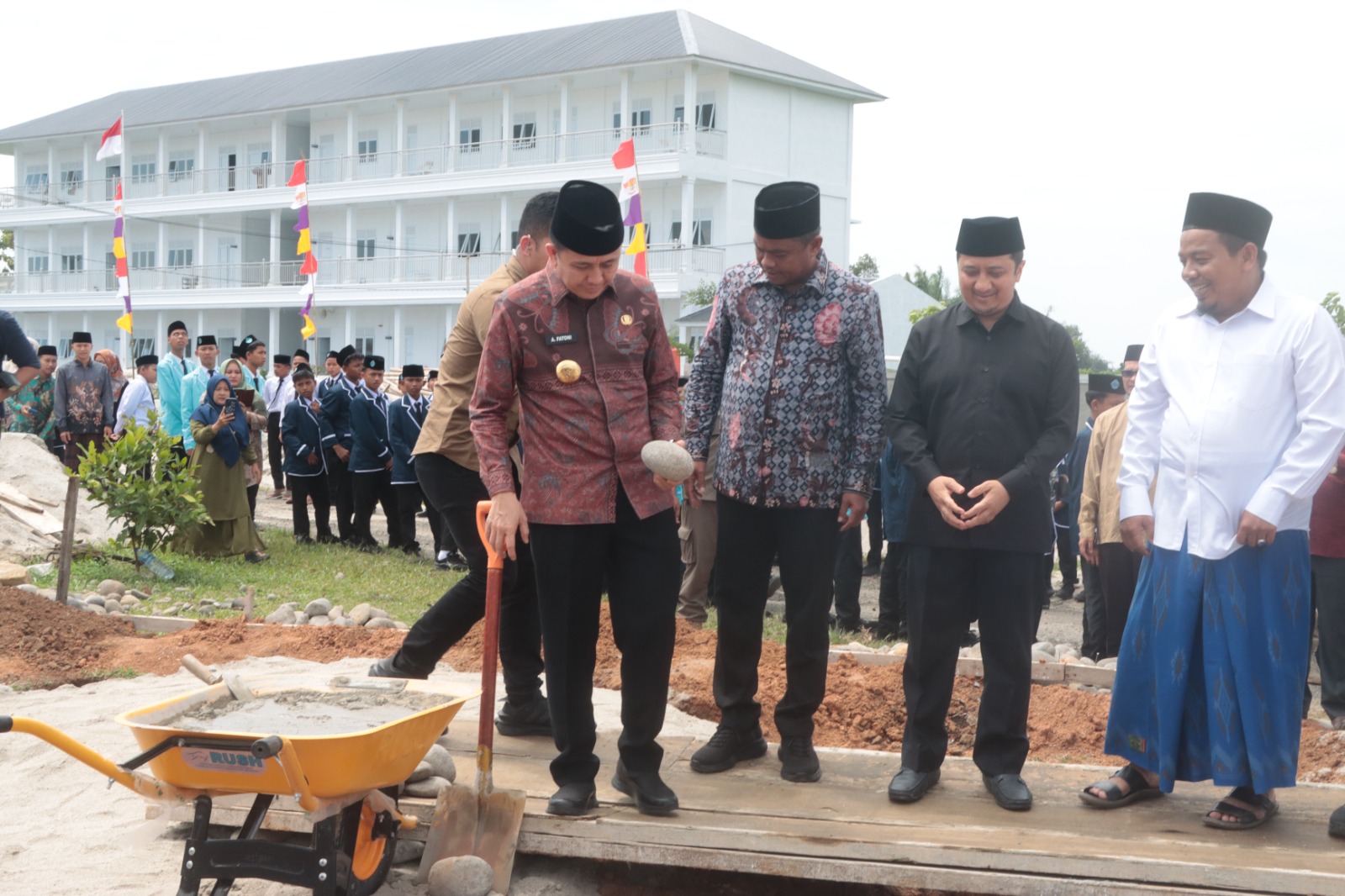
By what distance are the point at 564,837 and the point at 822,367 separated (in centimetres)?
185

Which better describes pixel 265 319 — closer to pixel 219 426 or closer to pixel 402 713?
pixel 219 426

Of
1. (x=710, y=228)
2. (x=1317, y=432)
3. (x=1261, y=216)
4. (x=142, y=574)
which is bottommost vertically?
(x=142, y=574)

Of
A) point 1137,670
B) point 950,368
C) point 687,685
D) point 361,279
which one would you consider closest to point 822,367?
point 950,368

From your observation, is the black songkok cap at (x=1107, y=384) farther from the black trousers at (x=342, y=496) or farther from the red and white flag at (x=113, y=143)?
the red and white flag at (x=113, y=143)

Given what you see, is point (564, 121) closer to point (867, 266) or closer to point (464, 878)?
point (867, 266)

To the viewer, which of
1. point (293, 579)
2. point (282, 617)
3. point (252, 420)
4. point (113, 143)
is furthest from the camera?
point (113, 143)

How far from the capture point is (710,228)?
3484cm

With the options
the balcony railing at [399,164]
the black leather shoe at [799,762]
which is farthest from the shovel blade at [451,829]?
the balcony railing at [399,164]

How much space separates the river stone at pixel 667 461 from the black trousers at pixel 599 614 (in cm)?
26

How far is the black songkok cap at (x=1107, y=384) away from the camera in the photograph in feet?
31.5

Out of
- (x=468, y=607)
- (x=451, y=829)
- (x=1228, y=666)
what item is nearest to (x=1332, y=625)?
(x=1228, y=666)

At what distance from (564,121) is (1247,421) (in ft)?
111

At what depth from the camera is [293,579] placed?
10.9 metres

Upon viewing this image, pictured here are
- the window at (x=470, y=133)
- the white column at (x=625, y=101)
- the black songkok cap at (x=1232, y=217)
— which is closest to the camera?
the black songkok cap at (x=1232, y=217)
